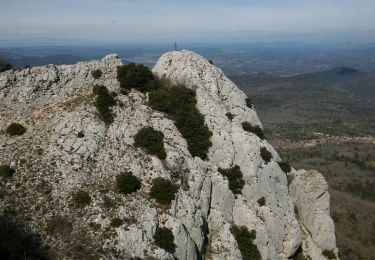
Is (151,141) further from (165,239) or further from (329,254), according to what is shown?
(329,254)

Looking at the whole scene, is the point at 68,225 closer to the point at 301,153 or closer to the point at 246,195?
the point at 246,195

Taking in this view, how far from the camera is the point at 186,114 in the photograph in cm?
4591

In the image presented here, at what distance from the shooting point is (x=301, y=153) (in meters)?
179

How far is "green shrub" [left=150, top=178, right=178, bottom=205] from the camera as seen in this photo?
1420 inches

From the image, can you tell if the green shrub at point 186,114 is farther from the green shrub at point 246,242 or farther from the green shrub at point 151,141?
the green shrub at point 246,242

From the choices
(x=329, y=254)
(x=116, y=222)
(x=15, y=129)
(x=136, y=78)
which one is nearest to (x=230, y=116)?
(x=136, y=78)

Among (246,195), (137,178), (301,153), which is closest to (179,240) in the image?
(137,178)

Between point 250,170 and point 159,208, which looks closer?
point 159,208

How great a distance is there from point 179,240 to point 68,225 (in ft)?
28.7

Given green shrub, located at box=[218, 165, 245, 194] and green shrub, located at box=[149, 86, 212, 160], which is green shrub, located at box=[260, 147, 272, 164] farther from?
green shrub, located at box=[149, 86, 212, 160]

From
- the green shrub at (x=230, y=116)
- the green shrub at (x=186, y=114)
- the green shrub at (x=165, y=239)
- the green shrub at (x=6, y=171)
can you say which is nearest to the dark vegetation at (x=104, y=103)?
the green shrub at (x=186, y=114)

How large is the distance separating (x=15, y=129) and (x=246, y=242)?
951 inches

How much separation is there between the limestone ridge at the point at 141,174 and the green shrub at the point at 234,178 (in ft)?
2.23

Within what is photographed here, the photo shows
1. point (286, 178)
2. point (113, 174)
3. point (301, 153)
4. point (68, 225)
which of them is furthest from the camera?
point (301, 153)
